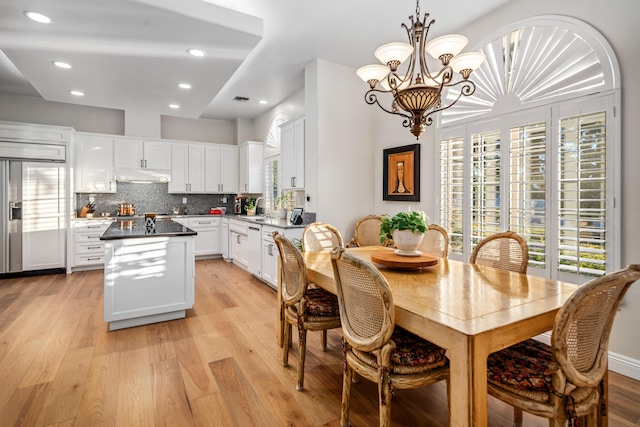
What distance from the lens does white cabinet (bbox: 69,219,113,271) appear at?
5.31m

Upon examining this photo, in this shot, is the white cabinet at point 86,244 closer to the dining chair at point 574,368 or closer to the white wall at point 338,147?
the white wall at point 338,147

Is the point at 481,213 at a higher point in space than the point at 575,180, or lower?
lower

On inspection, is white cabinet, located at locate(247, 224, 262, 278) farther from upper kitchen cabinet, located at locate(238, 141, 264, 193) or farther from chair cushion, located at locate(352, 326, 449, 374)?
chair cushion, located at locate(352, 326, 449, 374)

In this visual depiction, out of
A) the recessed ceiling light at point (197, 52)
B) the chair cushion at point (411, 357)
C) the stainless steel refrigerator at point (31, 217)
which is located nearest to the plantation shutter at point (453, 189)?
the chair cushion at point (411, 357)

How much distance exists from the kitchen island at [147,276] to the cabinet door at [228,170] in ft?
11.6

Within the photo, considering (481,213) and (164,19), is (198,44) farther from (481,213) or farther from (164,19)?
(481,213)

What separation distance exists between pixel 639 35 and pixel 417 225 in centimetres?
203

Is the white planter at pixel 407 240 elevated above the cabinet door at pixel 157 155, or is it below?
below

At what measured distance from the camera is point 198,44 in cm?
306

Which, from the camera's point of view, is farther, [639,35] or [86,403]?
[639,35]

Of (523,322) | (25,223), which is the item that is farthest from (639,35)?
(25,223)

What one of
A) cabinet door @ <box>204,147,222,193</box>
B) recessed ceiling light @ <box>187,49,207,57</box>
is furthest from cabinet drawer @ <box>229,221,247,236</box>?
recessed ceiling light @ <box>187,49,207,57</box>

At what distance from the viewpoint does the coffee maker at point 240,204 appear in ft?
22.9

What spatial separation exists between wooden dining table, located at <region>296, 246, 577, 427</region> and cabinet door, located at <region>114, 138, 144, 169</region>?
5.35 metres
